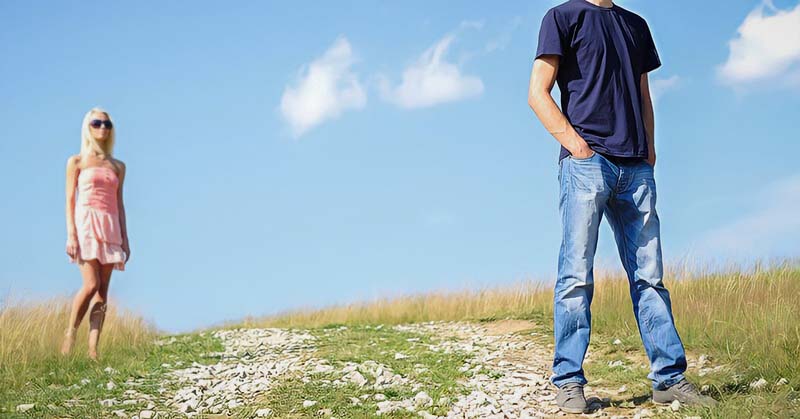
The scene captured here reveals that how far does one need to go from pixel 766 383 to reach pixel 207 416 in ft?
13.5

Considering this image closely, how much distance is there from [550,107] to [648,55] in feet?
3.60

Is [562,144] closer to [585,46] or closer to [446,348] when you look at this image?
[585,46]

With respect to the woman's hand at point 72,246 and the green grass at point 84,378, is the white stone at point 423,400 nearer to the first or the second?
the green grass at point 84,378

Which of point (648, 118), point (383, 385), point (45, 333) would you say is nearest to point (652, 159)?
point (648, 118)

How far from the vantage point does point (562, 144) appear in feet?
16.3

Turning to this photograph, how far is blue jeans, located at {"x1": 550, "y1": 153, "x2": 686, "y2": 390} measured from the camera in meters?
4.93

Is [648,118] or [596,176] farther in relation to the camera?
[648,118]

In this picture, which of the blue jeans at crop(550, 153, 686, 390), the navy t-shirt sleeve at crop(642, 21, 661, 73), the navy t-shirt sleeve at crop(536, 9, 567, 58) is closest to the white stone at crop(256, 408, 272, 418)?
the blue jeans at crop(550, 153, 686, 390)

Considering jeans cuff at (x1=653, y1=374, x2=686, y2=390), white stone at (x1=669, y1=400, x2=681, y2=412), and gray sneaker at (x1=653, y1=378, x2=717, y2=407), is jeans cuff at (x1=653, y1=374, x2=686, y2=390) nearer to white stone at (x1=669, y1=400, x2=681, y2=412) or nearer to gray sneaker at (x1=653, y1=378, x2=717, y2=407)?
gray sneaker at (x1=653, y1=378, x2=717, y2=407)

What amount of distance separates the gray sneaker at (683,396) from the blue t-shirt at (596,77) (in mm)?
1601

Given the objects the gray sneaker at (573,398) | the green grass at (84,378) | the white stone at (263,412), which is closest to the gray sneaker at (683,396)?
the gray sneaker at (573,398)

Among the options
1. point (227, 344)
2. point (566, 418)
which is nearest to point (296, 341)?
point (227, 344)

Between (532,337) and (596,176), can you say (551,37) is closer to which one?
(596,176)

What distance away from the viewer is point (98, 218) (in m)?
8.26
